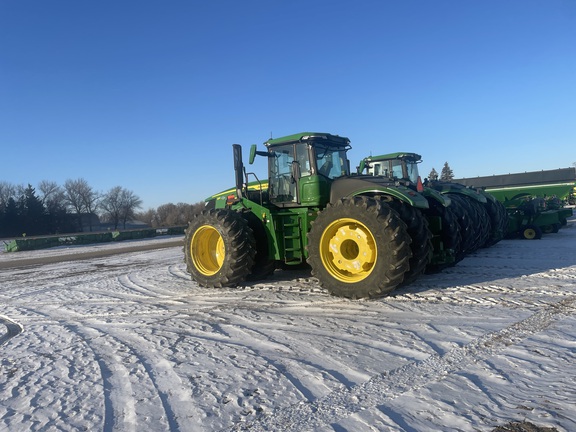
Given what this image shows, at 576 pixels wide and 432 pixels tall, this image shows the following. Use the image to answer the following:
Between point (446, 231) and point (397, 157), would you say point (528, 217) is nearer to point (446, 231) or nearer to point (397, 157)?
point (397, 157)

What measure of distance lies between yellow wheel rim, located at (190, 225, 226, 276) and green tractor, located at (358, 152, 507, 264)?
334 centimetres

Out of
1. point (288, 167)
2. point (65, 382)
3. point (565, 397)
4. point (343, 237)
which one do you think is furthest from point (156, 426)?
point (288, 167)

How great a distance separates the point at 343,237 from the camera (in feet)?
19.5

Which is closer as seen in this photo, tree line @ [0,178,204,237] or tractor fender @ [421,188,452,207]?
tractor fender @ [421,188,452,207]

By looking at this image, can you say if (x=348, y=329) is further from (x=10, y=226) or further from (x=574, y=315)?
(x=10, y=226)

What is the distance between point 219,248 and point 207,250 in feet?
0.73

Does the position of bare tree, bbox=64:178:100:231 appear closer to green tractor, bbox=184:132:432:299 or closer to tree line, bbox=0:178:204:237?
tree line, bbox=0:178:204:237

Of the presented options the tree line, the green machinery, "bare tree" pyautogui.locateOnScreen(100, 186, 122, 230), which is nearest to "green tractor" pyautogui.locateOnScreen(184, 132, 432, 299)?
Result: the green machinery

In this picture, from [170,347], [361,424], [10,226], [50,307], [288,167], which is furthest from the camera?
[10,226]

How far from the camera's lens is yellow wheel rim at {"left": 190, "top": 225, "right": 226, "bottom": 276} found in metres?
7.69

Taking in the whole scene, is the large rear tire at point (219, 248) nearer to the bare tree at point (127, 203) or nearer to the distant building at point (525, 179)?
the distant building at point (525, 179)

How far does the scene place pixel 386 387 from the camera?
120 inches

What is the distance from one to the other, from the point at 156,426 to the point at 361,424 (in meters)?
1.27

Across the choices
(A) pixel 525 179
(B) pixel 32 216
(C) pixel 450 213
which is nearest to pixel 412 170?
(C) pixel 450 213
